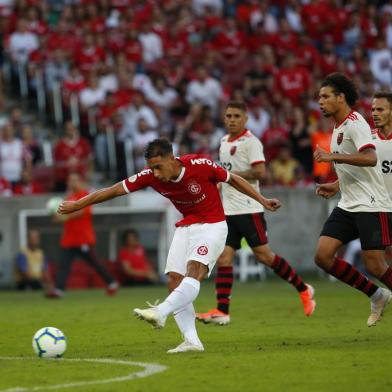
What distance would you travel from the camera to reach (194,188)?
9.94 m

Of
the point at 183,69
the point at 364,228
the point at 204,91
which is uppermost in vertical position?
the point at 183,69

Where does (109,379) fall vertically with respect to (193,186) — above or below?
below

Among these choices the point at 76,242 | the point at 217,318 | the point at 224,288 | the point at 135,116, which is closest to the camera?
the point at 217,318

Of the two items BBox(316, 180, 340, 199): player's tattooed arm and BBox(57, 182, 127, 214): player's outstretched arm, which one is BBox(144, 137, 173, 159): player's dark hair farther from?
BBox(316, 180, 340, 199): player's tattooed arm

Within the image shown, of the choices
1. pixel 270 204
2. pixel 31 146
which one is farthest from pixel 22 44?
pixel 270 204

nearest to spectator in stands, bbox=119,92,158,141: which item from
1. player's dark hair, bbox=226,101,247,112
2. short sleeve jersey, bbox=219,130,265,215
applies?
short sleeve jersey, bbox=219,130,265,215

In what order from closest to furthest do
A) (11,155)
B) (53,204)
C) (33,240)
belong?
1. (53,204)
2. (33,240)
3. (11,155)

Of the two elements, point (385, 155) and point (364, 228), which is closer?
point (364, 228)

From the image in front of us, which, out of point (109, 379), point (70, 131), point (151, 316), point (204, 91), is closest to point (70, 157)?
point (70, 131)

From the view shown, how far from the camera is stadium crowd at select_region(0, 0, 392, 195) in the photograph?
22047mm

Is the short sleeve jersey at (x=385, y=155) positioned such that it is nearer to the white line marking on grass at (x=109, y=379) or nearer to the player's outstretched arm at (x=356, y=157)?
the player's outstretched arm at (x=356, y=157)

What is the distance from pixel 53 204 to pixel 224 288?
7.54m

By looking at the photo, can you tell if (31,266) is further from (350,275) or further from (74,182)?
(350,275)

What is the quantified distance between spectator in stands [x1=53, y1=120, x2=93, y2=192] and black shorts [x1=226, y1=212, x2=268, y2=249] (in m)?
8.16
